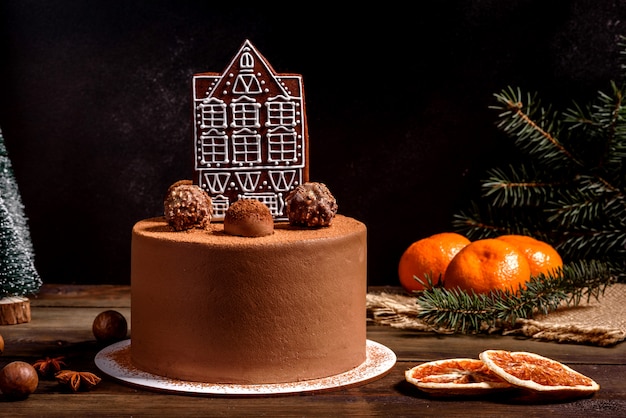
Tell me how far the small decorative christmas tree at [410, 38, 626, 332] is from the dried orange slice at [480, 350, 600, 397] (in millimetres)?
626

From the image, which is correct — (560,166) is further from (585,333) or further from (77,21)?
(77,21)

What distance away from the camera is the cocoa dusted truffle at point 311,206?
75.0 inches

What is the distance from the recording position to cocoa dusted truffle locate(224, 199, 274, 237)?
1.83m

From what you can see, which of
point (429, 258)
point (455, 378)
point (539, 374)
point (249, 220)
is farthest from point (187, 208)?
point (429, 258)

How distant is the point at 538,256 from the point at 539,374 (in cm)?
72

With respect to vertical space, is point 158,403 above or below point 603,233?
below

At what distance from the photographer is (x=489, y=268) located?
2.32 m

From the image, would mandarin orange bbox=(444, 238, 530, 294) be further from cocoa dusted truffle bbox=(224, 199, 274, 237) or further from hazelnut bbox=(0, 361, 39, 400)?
hazelnut bbox=(0, 361, 39, 400)

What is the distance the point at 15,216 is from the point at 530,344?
4.63ft

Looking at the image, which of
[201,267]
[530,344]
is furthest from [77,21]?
[530,344]

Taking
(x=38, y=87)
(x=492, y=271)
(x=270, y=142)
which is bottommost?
(x=492, y=271)

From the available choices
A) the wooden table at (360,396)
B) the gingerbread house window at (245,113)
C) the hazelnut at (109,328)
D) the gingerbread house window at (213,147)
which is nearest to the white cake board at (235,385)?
the wooden table at (360,396)

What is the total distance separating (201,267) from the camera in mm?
1780

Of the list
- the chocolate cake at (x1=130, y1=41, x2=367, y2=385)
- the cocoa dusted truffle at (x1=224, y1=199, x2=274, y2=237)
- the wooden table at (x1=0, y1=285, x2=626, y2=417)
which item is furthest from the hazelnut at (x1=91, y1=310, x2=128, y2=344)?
the cocoa dusted truffle at (x1=224, y1=199, x2=274, y2=237)
